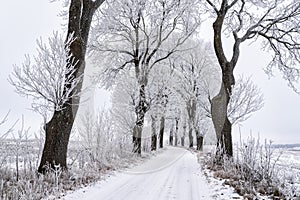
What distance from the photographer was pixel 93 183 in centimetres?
809

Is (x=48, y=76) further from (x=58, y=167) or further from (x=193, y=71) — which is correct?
(x=193, y=71)

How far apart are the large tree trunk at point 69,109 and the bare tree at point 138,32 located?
8.43m

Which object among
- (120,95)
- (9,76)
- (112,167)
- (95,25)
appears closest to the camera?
(9,76)

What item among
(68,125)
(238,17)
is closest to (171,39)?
(238,17)

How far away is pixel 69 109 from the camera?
8820 mm

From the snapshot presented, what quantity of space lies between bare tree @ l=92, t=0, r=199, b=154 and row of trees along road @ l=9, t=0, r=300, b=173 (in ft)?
0.19

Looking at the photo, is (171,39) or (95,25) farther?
(171,39)

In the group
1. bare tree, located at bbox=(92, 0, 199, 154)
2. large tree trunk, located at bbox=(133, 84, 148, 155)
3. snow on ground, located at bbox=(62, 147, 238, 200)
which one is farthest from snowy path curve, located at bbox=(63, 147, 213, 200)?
large tree trunk, located at bbox=(133, 84, 148, 155)

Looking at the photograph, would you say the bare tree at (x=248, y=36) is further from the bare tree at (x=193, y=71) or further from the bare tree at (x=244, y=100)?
the bare tree at (x=193, y=71)

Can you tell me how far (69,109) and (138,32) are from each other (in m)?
11.2

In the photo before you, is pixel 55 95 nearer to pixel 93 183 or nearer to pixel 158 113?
pixel 93 183

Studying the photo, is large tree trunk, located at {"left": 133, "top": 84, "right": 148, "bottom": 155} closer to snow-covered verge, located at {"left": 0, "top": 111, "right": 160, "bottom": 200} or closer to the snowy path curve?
snow-covered verge, located at {"left": 0, "top": 111, "right": 160, "bottom": 200}

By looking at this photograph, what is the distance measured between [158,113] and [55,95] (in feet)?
53.0

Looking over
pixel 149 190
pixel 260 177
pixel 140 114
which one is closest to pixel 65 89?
pixel 149 190
